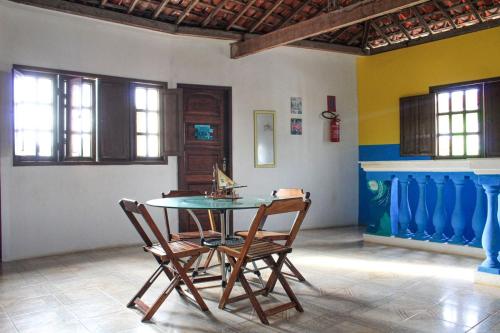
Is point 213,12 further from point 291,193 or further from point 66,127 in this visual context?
point 291,193

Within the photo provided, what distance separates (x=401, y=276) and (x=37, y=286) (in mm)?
3704

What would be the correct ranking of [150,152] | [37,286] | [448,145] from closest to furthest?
1. [37,286]
2. [150,152]
3. [448,145]

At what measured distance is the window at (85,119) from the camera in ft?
18.9

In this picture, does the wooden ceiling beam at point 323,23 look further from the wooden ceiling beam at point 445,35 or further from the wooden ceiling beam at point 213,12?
the wooden ceiling beam at point 445,35

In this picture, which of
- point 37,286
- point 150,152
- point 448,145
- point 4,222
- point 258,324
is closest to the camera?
point 258,324

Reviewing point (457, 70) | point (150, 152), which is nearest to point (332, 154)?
point (457, 70)

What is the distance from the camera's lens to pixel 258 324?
327 centimetres

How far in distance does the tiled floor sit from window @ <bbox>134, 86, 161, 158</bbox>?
5.82 feet

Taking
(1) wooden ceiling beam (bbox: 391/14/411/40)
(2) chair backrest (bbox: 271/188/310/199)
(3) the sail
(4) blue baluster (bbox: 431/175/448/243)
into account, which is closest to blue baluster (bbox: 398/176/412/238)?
(4) blue baluster (bbox: 431/175/448/243)

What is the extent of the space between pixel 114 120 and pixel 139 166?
0.77 meters

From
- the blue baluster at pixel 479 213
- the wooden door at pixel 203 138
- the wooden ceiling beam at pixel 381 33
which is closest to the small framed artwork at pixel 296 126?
the wooden door at pixel 203 138

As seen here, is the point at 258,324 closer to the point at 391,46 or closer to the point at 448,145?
the point at 448,145

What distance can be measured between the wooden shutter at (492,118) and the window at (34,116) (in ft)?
20.7

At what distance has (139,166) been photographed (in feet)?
21.7
